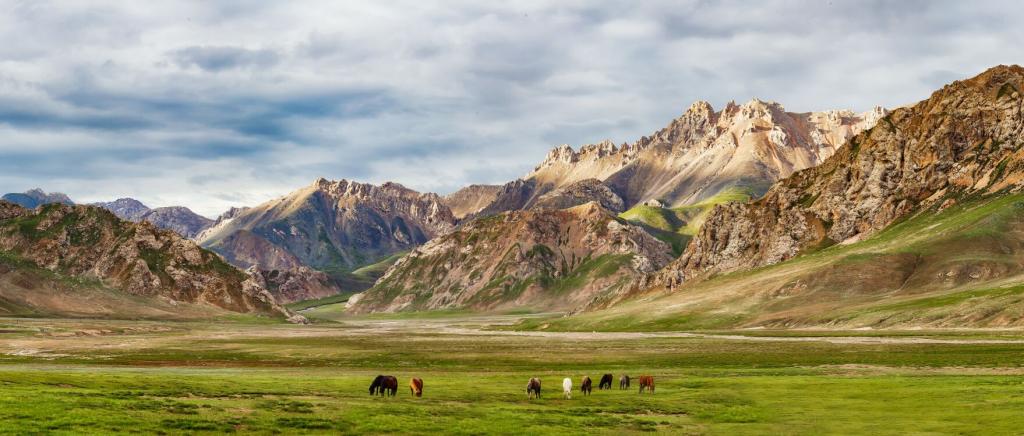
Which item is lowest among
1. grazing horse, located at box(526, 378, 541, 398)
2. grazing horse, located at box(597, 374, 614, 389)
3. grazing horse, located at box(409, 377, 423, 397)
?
grazing horse, located at box(597, 374, 614, 389)

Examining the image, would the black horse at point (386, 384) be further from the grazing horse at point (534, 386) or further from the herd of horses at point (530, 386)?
the grazing horse at point (534, 386)

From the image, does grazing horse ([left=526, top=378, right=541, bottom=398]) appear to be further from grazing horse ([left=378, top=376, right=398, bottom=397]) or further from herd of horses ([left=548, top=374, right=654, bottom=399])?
grazing horse ([left=378, top=376, right=398, bottom=397])

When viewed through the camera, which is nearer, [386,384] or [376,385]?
[386,384]

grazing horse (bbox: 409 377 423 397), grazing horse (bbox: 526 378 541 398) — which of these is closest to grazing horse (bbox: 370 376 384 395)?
grazing horse (bbox: 409 377 423 397)

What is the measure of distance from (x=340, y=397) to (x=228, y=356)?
68751mm

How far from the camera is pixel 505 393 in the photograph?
59.4 m

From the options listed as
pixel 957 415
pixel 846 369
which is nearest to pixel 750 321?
pixel 846 369

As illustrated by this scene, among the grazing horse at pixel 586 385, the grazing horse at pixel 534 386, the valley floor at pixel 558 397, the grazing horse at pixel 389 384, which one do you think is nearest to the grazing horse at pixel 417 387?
the valley floor at pixel 558 397

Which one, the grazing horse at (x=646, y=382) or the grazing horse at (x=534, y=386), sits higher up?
the grazing horse at (x=534, y=386)

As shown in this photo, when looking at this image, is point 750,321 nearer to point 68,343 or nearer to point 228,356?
point 228,356

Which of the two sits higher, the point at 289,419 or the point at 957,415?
the point at 289,419

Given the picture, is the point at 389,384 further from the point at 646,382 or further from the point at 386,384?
the point at 646,382

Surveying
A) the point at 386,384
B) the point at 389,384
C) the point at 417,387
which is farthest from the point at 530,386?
the point at 386,384

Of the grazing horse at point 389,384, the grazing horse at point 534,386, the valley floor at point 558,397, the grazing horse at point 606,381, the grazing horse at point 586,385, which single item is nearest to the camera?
the valley floor at point 558,397
